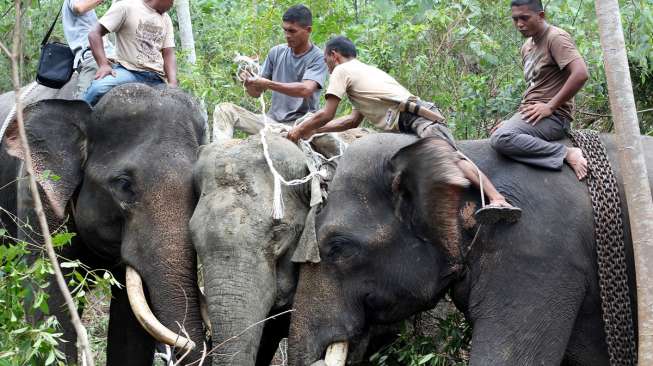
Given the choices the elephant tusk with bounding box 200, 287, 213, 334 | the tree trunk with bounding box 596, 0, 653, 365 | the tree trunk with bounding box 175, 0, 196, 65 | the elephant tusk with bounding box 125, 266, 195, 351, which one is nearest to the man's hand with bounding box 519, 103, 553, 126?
the tree trunk with bounding box 596, 0, 653, 365

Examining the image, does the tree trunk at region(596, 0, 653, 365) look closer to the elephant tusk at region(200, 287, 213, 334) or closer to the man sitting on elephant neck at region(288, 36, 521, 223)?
the man sitting on elephant neck at region(288, 36, 521, 223)

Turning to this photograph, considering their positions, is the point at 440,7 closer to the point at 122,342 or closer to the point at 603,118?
the point at 603,118

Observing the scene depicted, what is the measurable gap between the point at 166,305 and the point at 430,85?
3.63 metres

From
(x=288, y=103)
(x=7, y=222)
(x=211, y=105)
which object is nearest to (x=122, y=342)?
(x=7, y=222)

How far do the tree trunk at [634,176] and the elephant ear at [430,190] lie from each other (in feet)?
2.90

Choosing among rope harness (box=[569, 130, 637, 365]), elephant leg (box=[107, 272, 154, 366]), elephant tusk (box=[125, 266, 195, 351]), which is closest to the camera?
rope harness (box=[569, 130, 637, 365])

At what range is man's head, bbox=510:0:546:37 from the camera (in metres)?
6.89

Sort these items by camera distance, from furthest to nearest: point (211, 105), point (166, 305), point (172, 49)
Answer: point (211, 105)
point (172, 49)
point (166, 305)

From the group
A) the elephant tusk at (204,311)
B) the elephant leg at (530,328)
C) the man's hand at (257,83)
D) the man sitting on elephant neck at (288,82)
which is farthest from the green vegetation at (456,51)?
the elephant leg at (530,328)

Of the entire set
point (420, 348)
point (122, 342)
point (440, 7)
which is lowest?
point (122, 342)

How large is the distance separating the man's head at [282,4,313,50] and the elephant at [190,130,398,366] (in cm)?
103

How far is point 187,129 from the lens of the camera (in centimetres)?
759

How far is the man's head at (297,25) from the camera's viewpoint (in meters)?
8.13

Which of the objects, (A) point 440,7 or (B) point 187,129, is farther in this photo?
(A) point 440,7
